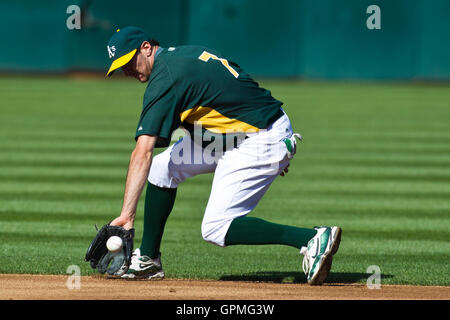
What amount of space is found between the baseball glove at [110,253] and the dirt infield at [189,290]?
8 cm

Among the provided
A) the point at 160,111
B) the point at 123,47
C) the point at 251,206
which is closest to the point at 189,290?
the point at 251,206

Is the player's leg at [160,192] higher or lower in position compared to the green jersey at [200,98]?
lower

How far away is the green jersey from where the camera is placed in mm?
5184

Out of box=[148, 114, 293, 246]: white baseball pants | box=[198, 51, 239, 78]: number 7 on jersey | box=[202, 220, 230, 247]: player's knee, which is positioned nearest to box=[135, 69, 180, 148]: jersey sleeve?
box=[198, 51, 239, 78]: number 7 on jersey

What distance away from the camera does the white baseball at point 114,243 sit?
17.6 feet

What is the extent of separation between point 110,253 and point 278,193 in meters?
4.76

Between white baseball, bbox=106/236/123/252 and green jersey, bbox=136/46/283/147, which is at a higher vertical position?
green jersey, bbox=136/46/283/147

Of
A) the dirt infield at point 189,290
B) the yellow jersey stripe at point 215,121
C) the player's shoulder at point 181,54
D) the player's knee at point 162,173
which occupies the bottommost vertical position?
the dirt infield at point 189,290

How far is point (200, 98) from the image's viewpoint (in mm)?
5363

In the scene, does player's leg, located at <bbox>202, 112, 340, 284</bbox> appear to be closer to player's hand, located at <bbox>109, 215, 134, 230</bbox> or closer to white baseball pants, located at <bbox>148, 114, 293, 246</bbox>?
white baseball pants, located at <bbox>148, 114, 293, 246</bbox>

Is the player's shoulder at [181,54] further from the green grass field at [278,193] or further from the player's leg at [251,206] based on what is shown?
the green grass field at [278,193]

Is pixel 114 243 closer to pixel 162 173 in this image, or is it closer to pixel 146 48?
pixel 162 173

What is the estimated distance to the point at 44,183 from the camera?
401 inches

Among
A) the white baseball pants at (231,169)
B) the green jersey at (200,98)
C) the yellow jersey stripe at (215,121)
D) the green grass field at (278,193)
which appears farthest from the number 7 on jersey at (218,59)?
the green grass field at (278,193)
